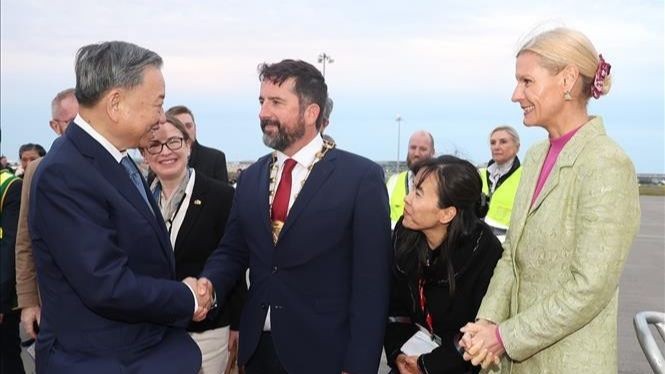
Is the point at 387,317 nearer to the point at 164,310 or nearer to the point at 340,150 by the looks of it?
the point at 340,150

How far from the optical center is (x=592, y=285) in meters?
2.31

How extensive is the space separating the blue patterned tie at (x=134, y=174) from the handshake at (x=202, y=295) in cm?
42

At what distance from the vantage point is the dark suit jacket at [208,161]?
6.14m

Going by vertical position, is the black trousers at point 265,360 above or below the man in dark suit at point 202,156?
below

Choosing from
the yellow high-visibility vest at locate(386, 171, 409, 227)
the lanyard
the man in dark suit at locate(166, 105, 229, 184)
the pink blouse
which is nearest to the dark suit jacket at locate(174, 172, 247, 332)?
the lanyard

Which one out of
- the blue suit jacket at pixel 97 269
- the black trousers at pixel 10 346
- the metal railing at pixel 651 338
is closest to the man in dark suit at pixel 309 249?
the blue suit jacket at pixel 97 269

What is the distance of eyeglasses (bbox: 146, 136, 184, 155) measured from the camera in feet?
12.8

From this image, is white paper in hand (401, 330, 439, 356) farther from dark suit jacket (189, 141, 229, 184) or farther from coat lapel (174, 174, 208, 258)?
dark suit jacket (189, 141, 229, 184)

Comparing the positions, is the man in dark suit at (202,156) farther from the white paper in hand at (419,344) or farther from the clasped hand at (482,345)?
the clasped hand at (482,345)

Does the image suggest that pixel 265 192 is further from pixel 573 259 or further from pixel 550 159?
pixel 573 259

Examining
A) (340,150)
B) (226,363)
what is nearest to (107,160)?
(340,150)

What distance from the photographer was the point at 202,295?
292 centimetres

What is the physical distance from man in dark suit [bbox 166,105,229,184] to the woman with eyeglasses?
211 cm

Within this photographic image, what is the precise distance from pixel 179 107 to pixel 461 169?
13.1ft
